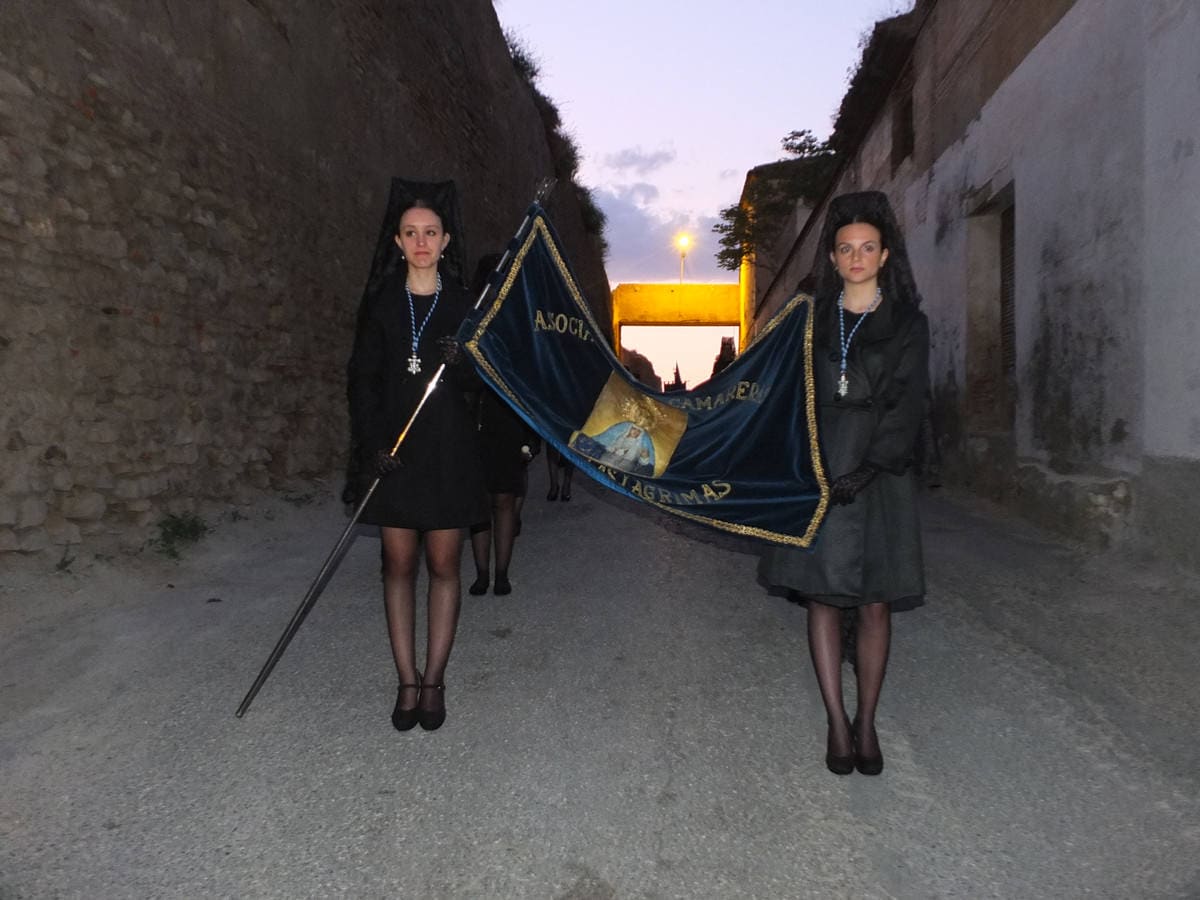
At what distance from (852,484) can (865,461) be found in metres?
0.09

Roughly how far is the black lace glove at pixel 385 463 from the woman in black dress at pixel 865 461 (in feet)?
4.80

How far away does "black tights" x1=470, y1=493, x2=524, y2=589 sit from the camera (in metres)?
5.31

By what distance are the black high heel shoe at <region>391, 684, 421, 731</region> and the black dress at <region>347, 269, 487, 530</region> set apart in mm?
656

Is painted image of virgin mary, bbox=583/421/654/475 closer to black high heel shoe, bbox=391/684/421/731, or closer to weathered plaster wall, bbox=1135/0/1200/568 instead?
black high heel shoe, bbox=391/684/421/731

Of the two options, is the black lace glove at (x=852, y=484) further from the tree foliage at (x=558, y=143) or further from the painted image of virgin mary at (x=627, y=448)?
the tree foliage at (x=558, y=143)

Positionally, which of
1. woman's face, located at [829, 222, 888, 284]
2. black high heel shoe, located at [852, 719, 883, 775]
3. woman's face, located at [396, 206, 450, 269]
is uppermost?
woman's face, located at [396, 206, 450, 269]

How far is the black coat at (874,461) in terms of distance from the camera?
277 cm

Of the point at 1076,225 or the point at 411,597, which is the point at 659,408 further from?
the point at 1076,225

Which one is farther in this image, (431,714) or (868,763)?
(431,714)

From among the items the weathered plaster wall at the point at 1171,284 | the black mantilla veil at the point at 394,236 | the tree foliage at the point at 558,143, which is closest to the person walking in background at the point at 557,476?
the weathered plaster wall at the point at 1171,284

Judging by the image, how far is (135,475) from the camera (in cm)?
580

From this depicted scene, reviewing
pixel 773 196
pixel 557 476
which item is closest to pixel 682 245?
pixel 773 196

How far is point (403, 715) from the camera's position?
10.6ft

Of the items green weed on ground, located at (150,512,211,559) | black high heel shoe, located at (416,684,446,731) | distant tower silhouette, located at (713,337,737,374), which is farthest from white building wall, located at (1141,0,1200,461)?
Result: green weed on ground, located at (150,512,211,559)
